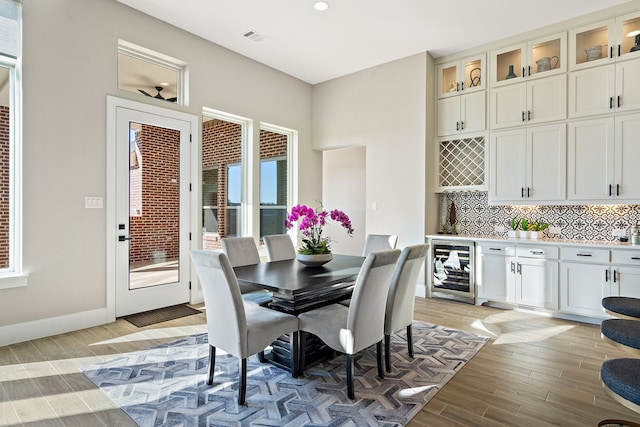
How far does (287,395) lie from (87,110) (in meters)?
3.34

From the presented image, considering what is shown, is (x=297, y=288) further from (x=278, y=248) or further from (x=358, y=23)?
(x=358, y=23)

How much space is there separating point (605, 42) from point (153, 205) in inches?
214

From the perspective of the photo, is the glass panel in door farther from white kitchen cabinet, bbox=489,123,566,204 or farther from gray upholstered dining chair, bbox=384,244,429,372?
white kitchen cabinet, bbox=489,123,566,204

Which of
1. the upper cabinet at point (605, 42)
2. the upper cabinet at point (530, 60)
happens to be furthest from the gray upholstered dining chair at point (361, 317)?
the upper cabinet at point (605, 42)

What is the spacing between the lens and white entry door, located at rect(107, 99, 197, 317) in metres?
3.84

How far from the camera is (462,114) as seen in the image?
4.84m

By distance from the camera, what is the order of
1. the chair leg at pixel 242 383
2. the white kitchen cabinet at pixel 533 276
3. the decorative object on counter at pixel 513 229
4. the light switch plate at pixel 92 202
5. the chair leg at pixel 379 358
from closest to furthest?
the chair leg at pixel 242 383 < the chair leg at pixel 379 358 < the light switch plate at pixel 92 202 < the white kitchen cabinet at pixel 533 276 < the decorative object on counter at pixel 513 229

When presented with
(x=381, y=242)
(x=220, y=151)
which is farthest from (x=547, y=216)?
(x=220, y=151)

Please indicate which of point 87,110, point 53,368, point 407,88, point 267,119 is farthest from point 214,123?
point 53,368

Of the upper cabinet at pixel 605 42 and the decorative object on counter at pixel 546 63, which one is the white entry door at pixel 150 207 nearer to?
the decorative object on counter at pixel 546 63

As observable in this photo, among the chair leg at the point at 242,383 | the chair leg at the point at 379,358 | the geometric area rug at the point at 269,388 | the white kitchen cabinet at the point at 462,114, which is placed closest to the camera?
the geometric area rug at the point at 269,388

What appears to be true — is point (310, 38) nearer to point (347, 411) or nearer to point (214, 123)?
point (214, 123)

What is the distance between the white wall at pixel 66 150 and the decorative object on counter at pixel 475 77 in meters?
3.99

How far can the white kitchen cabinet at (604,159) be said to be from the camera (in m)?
3.70
